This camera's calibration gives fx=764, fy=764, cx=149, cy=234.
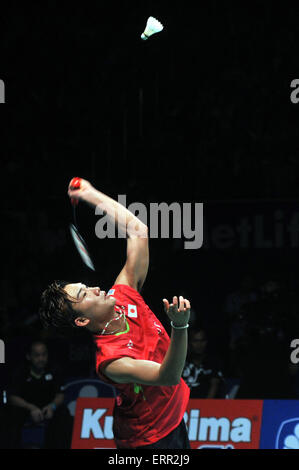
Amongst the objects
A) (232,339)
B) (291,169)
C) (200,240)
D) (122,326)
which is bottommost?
(232,339)

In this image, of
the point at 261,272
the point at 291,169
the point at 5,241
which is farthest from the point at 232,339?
the point at 5,241

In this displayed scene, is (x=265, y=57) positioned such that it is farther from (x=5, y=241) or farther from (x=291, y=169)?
(x=5, y=241)

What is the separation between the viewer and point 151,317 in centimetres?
478

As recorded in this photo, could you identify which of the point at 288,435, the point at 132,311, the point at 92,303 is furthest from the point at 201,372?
the point at 92,303

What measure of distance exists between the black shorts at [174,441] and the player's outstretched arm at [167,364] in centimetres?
54

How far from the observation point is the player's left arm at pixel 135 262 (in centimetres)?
489

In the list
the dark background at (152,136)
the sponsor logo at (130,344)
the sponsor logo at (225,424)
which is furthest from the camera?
the dark background at (152,136)

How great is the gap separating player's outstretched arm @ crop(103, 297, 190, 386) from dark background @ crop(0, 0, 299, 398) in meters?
4.94

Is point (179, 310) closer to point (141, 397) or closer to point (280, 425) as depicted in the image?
point (141, 397)

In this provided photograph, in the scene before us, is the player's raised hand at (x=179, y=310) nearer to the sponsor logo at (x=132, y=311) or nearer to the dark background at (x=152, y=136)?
the sponsor logo at (x=132, y=311)

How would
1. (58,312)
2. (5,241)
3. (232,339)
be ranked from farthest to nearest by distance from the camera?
(5,241) → (232,339) → (58,312)

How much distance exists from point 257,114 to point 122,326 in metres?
7.56

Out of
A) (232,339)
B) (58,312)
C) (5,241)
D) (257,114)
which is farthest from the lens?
(257,114)

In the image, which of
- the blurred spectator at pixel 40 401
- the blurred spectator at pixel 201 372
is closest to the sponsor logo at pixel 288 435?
the blurred spectator at pixel 201 372
